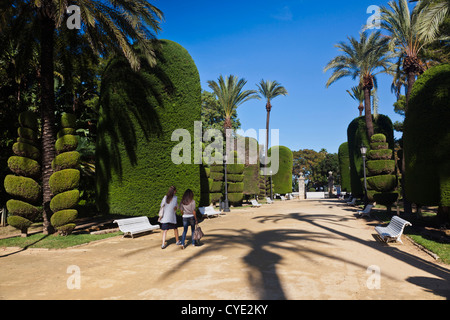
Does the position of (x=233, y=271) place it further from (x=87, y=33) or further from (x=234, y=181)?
(x=234, y=181)

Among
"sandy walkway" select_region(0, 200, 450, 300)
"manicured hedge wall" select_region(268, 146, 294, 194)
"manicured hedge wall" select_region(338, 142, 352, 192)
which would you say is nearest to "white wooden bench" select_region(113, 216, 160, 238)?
"sandy walkway" select_region(0, 200, 450, 300)

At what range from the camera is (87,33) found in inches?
440

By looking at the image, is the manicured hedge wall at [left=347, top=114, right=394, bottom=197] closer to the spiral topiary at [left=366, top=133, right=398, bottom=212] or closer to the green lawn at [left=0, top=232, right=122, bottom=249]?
the spiral topiary at [left=366, top=133, right=398, bottom=212]

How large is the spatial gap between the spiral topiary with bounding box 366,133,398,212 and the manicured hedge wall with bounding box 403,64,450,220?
239 inches

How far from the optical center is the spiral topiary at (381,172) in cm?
1609

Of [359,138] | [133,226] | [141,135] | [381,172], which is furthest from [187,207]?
[359,138]

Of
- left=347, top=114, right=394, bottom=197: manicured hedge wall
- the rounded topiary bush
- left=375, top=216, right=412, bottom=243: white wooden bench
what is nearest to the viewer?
left=375, top=216, right=412, bottom=243: white wooden bench

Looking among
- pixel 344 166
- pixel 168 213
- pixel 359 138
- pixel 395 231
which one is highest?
pixel 359 138

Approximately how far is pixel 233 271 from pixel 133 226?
20.4 ft

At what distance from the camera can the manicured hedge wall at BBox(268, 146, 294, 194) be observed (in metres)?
39.7

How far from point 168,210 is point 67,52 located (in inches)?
416
